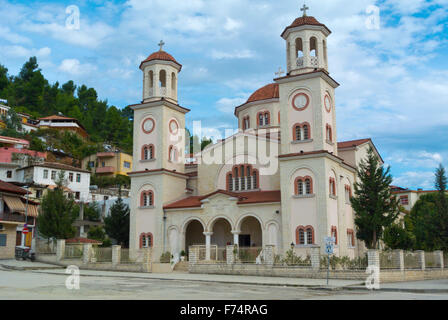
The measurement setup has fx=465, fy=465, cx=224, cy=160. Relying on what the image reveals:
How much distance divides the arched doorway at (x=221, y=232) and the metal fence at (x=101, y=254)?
27.4ft

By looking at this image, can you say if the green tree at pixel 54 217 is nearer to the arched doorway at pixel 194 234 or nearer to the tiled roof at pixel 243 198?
the tiled roof at pixel 243 198

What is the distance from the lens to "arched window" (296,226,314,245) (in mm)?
29423

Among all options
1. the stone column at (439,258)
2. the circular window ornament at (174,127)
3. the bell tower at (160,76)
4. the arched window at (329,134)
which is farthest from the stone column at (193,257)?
the stone column at (439,258)

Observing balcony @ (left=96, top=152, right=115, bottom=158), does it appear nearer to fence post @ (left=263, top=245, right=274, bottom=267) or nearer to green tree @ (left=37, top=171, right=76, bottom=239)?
green tree @ (left=37, top=171, right=76, bottom=239)

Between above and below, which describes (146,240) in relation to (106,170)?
below

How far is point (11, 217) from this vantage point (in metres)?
38.3

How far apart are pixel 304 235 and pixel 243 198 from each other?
576 centimetres

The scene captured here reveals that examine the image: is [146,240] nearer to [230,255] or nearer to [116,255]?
[116,255]

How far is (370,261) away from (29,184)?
41259mm

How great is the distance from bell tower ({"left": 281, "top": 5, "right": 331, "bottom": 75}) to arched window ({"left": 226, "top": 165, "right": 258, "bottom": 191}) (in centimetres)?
843

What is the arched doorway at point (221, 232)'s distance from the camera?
118 feet

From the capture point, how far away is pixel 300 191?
30.5 meters


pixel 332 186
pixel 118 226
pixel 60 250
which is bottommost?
pixel 60 250

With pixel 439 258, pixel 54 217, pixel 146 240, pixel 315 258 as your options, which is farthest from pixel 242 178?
pixel 439 258
